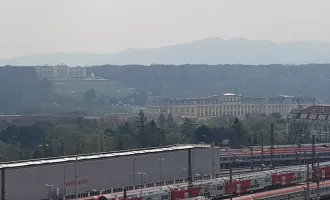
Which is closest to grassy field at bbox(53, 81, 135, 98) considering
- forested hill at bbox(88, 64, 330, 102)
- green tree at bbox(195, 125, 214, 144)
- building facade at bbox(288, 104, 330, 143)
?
forested hill at bbox(88, 64, 330, 102)

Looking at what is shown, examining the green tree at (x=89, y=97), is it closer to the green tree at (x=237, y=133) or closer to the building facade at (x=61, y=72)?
the building facade at (x=61, y=72)

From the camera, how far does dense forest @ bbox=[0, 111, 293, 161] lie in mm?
42875

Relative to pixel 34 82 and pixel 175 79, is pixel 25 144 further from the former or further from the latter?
pixel 175 79

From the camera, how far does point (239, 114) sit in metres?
89.9

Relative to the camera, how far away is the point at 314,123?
203ft

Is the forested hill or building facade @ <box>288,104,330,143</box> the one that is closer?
building facade @ <box>288,104,330,143</box>

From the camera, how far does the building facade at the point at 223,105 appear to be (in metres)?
89.0

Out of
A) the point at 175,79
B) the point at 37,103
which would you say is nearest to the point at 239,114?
the point at 37,103

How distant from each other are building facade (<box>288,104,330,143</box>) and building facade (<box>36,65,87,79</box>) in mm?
68665

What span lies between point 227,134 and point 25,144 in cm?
1384

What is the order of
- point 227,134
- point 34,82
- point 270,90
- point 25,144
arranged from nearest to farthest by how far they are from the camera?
point 25,144
point 227,134
point 34,82
point 270,90

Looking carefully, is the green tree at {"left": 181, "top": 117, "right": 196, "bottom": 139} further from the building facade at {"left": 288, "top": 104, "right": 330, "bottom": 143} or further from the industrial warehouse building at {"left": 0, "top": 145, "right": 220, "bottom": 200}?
the industrial warehouse building at {"left": 0, "top": 145, "right": 220, "bottom": 200}

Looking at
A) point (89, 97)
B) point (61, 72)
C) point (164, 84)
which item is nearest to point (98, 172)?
point (89, 97)

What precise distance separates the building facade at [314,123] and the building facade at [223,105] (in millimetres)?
24096
